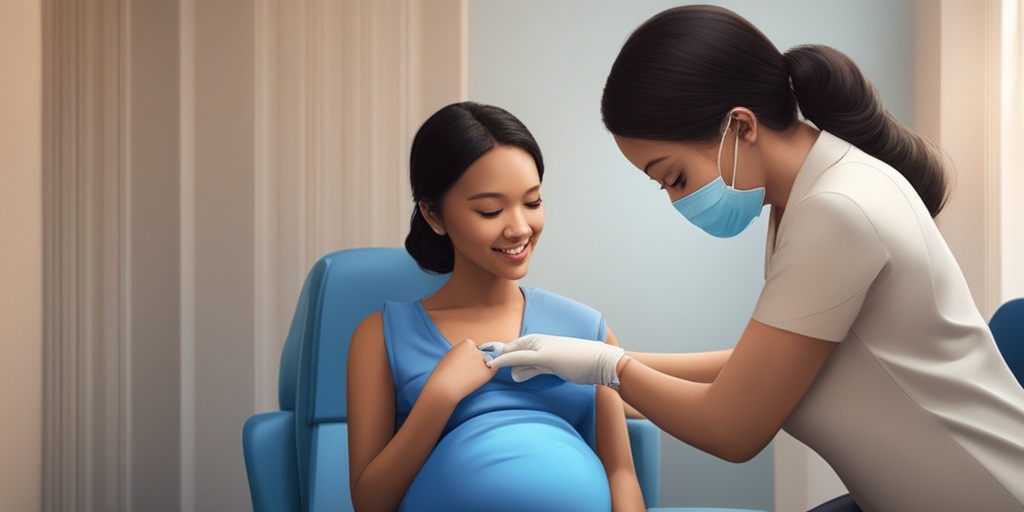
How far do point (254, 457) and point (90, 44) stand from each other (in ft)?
3.98

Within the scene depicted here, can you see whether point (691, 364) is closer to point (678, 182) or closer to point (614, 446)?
point (614, 446)

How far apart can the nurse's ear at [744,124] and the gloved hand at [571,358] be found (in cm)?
34

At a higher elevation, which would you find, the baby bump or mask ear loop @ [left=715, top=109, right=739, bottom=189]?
mask ear loop @ [left=715, top=109, right=739, bottom=189]

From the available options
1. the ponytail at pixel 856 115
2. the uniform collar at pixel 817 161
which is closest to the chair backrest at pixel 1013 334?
the ponytail at pixel 856 115

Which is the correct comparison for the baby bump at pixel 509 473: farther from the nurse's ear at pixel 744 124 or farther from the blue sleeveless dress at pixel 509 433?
the nurse's ear at pixel 744 124

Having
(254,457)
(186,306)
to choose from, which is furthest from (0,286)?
(186,306)

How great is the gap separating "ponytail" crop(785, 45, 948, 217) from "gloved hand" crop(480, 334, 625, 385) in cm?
43

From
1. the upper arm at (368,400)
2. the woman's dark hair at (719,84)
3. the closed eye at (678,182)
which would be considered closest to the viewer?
the woman's dark hair at (719,84)

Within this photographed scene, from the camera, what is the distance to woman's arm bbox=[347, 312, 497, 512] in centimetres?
143

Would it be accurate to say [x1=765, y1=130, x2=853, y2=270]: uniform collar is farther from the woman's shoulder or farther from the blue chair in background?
the blue chair in background

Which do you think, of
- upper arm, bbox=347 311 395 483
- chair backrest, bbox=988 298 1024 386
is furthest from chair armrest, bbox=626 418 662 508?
chair backrest, bbox=988 298 1024 386

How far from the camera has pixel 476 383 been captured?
1.45 m

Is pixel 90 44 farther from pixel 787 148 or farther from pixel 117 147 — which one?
pixel 787 148

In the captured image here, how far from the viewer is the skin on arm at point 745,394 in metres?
1.24
